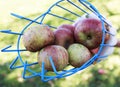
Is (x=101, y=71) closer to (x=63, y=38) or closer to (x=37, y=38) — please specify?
(x=63, y=38)

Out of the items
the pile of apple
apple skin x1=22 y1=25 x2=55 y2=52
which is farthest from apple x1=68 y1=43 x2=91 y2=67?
apple skin x1=22 y1=25 x2=55 y2=52

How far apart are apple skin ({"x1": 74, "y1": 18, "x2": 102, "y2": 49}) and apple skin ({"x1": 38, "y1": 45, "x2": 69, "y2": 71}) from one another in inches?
6.4

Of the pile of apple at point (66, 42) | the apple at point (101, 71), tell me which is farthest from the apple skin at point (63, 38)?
the apple at point (101, 71)

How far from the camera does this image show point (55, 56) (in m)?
1.81

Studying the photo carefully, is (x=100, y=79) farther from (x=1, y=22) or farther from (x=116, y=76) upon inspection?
(x=1, y=22)

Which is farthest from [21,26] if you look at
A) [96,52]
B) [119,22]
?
[96,52]

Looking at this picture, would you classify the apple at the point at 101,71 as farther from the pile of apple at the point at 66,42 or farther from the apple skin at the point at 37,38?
the apple skin at the point at 37,38

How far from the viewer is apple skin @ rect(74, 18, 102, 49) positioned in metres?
1.93

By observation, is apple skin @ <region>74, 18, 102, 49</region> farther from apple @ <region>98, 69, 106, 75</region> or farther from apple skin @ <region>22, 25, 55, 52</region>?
apple @ <region>98, 69, 106, 75</region>

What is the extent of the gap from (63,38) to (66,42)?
0.04 metres

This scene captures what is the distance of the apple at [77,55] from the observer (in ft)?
6.10

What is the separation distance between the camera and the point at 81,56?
1871 millimetres

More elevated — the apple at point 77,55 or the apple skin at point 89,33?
the apple skin at point 89,33

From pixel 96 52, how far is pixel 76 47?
170 mm
